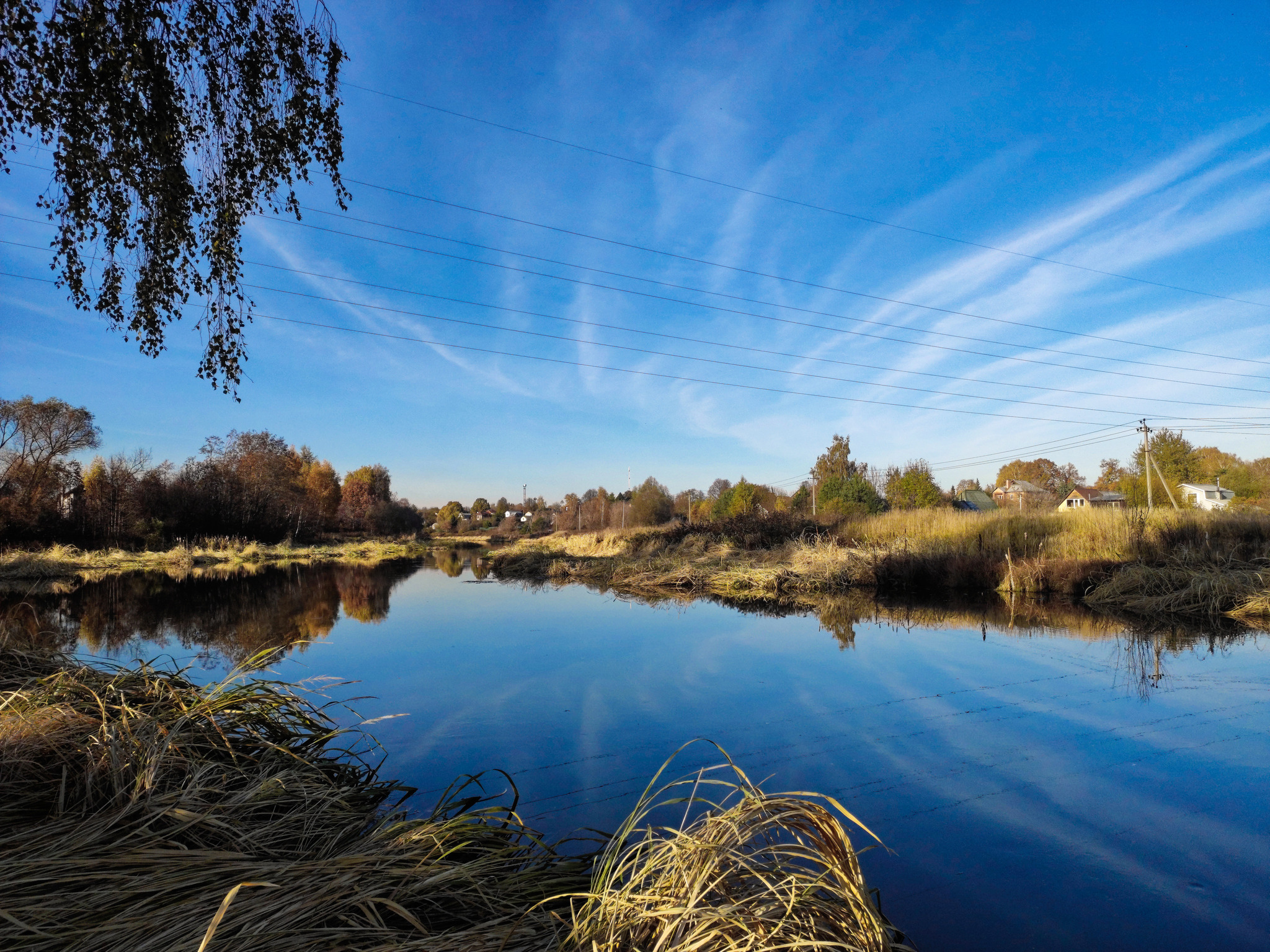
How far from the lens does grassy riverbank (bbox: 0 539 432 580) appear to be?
1678 cm

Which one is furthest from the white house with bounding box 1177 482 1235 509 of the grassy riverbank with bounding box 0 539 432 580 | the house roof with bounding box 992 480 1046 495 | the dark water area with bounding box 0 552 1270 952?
the grassy riverbank with bounding box 0 539 432 580

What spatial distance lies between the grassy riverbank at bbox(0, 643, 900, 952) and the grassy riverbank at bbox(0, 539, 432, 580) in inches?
764

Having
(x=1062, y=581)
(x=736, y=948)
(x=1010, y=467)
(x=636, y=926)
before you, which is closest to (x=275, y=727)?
(x=636, y=926)

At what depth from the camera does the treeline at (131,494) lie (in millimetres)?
23438

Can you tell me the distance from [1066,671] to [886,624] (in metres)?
2.57

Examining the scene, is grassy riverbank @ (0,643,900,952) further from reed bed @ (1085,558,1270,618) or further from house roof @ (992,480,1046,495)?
house roof @ (992,480,1046,495)

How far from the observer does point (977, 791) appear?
2732 mm

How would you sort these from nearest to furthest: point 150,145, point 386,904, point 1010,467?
point 386,904 < point 150,145 < point 1010,467

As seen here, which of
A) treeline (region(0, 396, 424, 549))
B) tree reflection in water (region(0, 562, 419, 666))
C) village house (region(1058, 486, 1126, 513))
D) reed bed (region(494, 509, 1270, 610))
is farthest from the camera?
village house (region(1058, 486, 1126, 513))

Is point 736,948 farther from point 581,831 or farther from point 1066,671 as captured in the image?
point 1066,671

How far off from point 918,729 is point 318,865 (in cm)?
326

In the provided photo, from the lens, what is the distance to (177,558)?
21.2 meters

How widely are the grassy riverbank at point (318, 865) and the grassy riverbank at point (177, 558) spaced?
63.7 ft

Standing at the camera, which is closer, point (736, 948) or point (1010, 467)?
point (736, 948)
